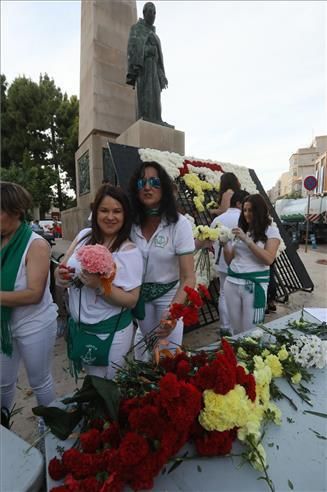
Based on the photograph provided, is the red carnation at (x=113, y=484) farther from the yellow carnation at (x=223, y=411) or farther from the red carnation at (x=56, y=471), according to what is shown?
the yellow carnation at (x=223, y=411)

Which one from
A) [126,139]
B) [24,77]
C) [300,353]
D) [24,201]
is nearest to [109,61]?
[126,139]

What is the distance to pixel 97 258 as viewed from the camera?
1.18 metres

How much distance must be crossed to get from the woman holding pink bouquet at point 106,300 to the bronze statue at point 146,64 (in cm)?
419

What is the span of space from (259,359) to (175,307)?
1.38 ft

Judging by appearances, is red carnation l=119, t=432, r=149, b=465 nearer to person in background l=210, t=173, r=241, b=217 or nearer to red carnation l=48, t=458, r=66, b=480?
red carnation l=48, t=458, r=66, b=480

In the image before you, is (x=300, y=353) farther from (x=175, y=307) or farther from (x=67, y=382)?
(x=67, y=382)

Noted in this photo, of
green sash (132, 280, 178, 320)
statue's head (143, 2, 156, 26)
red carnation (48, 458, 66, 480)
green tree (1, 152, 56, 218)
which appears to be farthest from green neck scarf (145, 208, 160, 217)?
green tree (1, 152, 56, 218)

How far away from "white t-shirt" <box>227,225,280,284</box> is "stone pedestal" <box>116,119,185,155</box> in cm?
314

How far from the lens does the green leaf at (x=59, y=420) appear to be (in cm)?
85

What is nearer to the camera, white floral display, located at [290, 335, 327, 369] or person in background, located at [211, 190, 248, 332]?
white floral display, located at [290, 335, 327, 369]

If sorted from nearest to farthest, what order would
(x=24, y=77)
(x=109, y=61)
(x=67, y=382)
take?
(x=67, y=382)
(x=109, y=61)
(x=24, y=77)

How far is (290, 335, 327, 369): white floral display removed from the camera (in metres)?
1.27

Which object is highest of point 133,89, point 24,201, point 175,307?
point 133,89

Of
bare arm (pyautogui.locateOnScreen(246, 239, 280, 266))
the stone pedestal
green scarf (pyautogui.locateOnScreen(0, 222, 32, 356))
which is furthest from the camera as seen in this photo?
the stone pedestal
